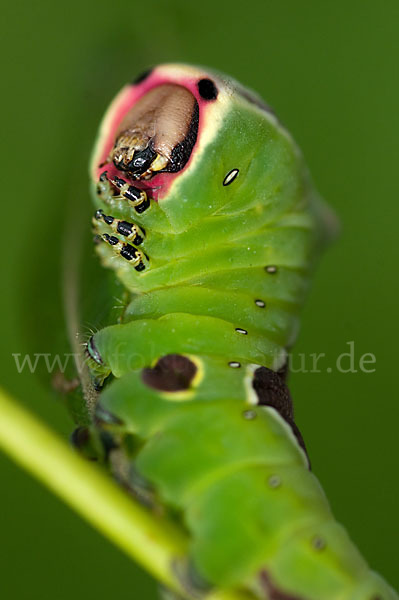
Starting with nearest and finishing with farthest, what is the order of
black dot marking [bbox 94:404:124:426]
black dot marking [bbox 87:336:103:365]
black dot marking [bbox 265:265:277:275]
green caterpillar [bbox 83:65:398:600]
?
1. green caterpillar [bbox 83:65:398:600]
2. black dot marking [bbox 94:404:124:426]
3. black dot marking [bbox 87:336:103:365]
4. black dot marking [bbox 265:265:277:275]

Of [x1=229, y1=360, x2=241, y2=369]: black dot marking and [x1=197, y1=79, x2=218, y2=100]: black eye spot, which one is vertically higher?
[x1=197, y1=79, x2=218, y2=100]: black eye spot

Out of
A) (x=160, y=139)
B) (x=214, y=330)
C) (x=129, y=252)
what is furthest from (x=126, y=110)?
(x=214, y=330)

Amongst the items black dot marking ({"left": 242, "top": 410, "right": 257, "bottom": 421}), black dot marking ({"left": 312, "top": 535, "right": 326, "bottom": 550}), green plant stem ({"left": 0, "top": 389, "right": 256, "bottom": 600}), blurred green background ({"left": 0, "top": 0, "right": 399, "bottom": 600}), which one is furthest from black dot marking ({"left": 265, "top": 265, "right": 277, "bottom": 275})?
green plant stem ({"left": 0, "top": 389, "right": 256, "bottom": 600})

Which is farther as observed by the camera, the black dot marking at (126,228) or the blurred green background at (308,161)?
the blurred green background at (308,161)

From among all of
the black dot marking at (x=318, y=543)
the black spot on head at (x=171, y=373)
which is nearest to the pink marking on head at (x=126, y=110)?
the black spot on head at (x=171, y=373)

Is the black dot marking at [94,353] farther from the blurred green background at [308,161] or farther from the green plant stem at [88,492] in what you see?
the green plant stem at [88,492]

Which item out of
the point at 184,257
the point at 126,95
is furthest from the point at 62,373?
the point at 126,95

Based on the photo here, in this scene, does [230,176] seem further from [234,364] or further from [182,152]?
[234,364]

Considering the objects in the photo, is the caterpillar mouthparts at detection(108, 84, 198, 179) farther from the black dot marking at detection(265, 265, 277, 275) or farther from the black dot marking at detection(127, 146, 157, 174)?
the black dot marking at detection(265, 265, 277, 275)
